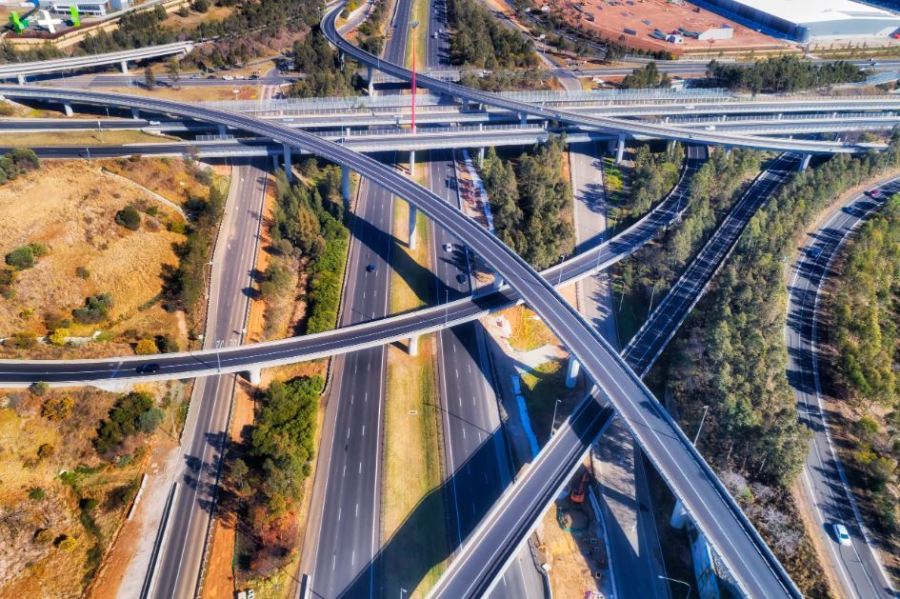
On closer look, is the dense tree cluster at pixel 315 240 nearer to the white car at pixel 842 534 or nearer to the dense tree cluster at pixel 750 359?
the dense tree cluster at pixel 750 359

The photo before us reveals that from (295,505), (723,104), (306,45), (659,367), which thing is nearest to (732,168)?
(723,104)

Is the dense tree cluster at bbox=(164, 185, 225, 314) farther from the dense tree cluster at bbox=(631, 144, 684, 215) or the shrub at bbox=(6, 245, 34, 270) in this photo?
the dense tree cluster at bbox=(631, 144, 684, 215)

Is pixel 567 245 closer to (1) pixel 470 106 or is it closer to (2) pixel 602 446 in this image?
(2) pixel 602 446

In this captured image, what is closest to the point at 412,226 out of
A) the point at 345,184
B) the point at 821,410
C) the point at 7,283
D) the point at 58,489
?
the point at 345,184

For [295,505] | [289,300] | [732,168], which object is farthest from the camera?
[732,168]

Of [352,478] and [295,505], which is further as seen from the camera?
[352,478]

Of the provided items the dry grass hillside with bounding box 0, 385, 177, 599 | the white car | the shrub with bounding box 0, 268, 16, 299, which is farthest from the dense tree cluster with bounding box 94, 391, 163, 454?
the white car

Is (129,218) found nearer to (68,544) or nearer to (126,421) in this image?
(126,421)
